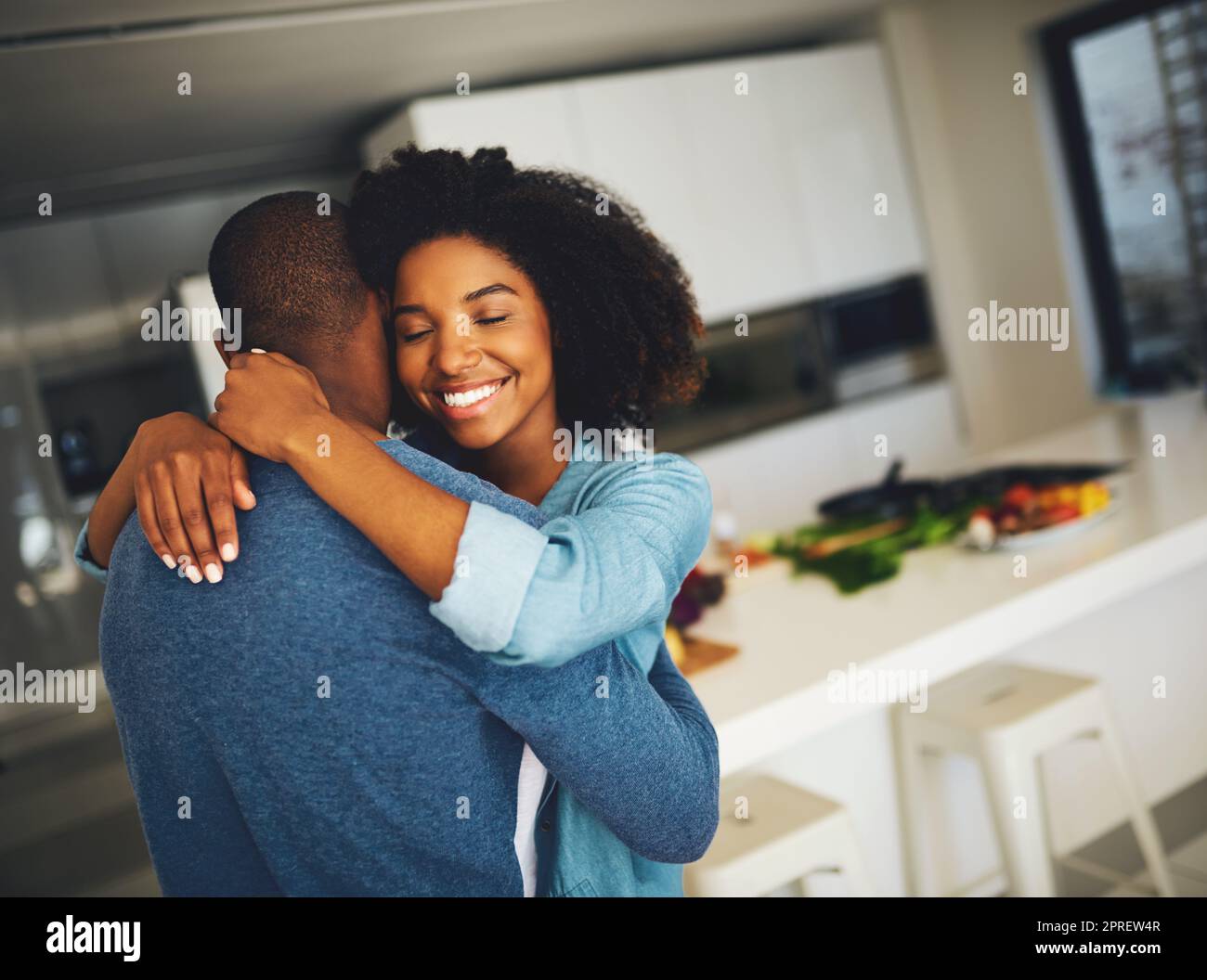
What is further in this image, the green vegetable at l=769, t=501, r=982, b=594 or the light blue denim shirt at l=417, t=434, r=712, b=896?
the green vegetable at l=769, t=501, r=982, b=594

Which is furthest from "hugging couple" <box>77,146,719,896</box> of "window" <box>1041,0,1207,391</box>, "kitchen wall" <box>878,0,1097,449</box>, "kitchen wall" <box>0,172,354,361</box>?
"kitchen wall" <box>878,0,1097,449</box>

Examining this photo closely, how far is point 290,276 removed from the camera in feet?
1.65

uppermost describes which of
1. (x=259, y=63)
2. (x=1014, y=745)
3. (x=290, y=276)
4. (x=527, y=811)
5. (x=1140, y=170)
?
(x=259, y=63)

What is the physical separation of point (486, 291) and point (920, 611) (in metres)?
0.99

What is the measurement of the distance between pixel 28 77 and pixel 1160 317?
9.49 ft

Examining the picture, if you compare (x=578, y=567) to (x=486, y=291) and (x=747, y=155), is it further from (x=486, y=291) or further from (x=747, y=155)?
(x=747, y=155)

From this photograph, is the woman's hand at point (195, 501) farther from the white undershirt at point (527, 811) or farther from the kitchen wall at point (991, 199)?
the kitchen wall at point (991, 199)

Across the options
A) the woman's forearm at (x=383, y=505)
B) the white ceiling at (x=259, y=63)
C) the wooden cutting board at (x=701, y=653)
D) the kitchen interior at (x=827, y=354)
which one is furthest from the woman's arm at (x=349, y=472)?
the wooden cutting board at (x=701, y=653)

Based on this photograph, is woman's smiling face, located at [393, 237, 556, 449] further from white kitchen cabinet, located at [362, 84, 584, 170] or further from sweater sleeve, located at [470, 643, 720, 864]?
white kitchen cabinet, located at [362, 84, 584, 170]

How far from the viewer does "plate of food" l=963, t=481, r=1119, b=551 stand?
1.51m

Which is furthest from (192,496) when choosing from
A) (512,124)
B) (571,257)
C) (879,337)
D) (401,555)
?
(879,337)

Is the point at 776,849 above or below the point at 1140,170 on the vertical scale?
below

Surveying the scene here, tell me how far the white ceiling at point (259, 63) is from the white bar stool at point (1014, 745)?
130 centimetres
